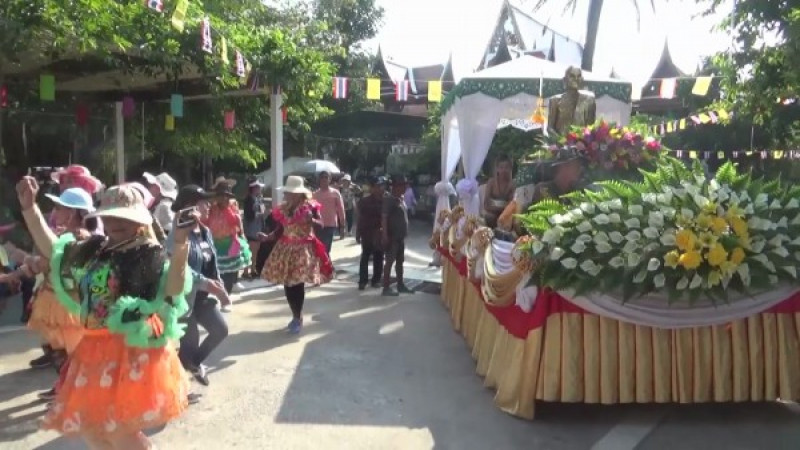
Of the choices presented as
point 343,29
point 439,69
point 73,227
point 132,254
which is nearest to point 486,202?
point 73,227

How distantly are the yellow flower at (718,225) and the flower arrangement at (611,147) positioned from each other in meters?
1.59

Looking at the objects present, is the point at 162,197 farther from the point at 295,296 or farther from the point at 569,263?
the point at 569,263

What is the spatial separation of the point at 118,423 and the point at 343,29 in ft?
84.6

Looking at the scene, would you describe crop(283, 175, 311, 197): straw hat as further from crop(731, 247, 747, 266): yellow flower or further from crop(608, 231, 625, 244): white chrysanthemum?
crop(731, 247, 747, 266): yellow flower

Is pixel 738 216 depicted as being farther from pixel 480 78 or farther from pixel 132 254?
pixel 480 78

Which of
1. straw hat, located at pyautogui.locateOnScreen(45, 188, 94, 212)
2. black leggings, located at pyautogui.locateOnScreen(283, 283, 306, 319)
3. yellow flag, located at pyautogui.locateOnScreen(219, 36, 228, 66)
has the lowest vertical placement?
black leggings, located at pyautogui.locateOnScreen(283, 283, 306, 319)

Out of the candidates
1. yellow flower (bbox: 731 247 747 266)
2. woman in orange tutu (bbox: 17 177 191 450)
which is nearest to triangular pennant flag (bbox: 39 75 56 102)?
woman in orange tutu (bbox: 17 177 191 450)

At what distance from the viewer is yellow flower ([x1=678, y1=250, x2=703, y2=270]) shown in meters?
4.46

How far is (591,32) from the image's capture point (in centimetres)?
1950

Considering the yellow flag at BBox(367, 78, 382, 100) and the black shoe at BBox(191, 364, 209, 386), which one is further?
the yellow flag at BBox(367, 78, 382, 100)

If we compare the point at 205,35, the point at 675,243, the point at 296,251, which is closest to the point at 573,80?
the point at 296,251

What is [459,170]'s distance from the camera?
1652 centimetres

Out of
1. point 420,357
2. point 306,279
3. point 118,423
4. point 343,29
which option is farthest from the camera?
point 343,29

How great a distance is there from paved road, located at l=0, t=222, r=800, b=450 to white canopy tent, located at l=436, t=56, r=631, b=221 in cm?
439
